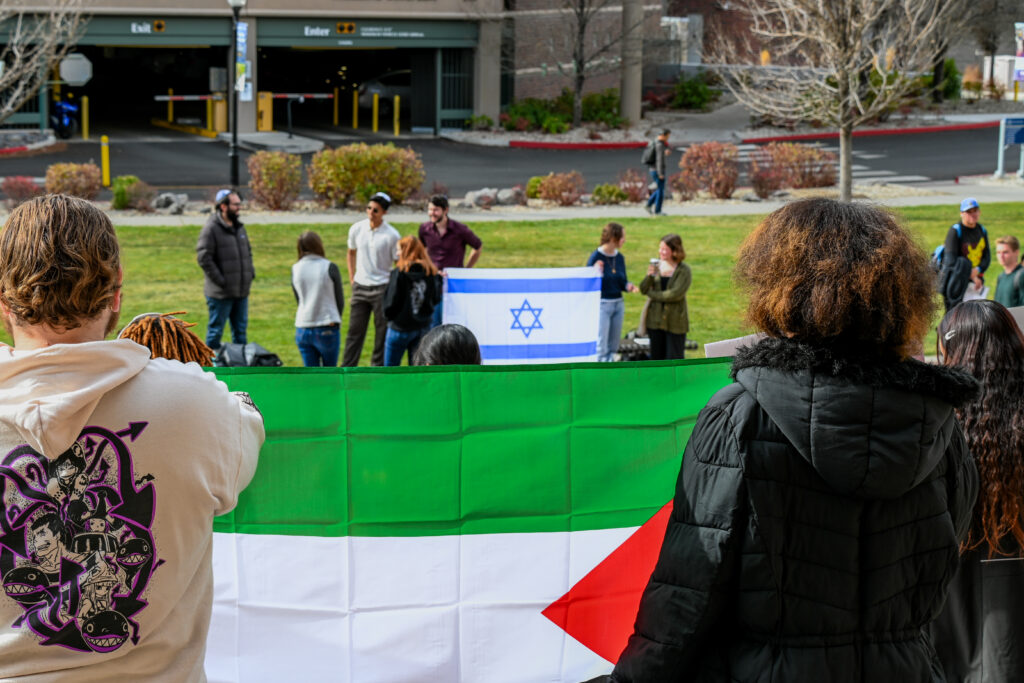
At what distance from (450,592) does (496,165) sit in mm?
30023

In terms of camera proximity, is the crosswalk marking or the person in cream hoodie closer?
the person in cream hoodie

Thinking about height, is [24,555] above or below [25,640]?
above

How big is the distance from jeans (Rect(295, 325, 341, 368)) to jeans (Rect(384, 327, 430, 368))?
0.52 metres

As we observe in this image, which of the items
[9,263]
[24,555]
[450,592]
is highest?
[9,263]

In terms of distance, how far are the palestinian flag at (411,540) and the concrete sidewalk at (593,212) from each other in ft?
61.4

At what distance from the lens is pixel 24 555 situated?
2629 mm

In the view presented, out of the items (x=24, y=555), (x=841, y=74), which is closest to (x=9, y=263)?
(x=24, y=555)

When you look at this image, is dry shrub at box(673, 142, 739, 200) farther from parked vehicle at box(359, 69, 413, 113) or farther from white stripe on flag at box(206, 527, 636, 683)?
white stripe on flag at box(206, 527, 636, 683)

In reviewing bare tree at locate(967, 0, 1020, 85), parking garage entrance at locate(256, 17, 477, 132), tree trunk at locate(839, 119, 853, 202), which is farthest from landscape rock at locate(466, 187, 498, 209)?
bare tree at locate(967, 0, 1020, 85)

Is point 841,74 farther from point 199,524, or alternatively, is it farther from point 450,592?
point 199,524

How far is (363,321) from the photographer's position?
503 inches

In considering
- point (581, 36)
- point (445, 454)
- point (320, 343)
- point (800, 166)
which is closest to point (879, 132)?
point (581, 36)

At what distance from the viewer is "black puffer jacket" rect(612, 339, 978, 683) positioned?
2.73 metres

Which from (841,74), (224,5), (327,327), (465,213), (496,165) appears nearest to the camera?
(327,327)
